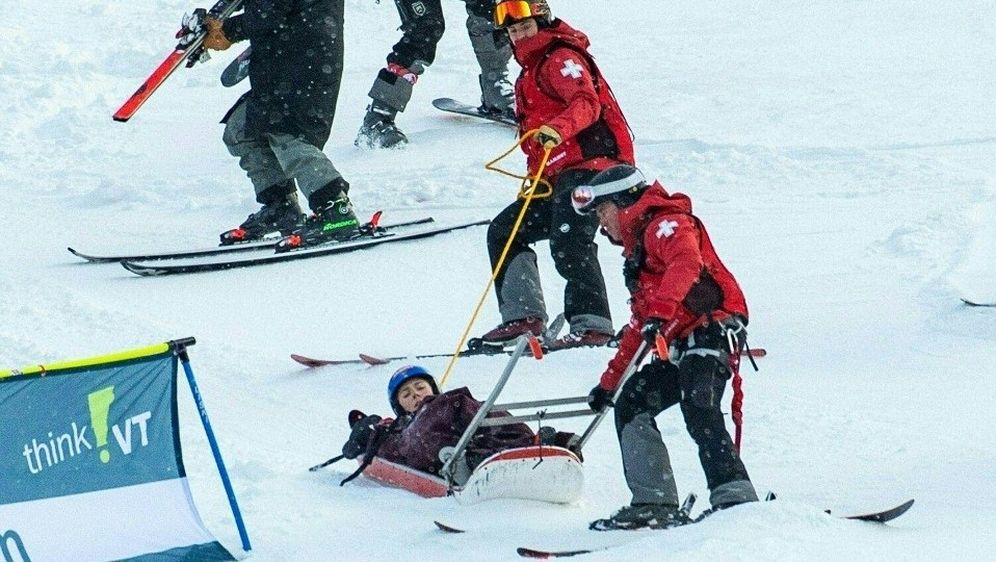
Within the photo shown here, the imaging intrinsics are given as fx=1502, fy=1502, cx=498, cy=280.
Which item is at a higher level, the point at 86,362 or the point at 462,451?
the point at 86,362

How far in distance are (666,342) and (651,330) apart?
25 cm

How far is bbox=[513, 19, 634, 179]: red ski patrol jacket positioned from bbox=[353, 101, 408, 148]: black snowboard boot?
15.7 feet

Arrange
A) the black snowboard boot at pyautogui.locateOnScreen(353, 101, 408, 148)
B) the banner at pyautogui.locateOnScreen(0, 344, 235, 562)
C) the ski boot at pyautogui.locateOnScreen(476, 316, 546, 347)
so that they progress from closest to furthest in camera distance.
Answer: the banner at pyautogui.locateOnScreen(0, 344, 235, 562)
the ski boot at pyautogui.locateOnScreen(476, 316, 546, 347)
the black snowboard boot at pyautogui.locateOnScreen(353, 101, 408, 148)

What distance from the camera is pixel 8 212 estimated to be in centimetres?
1074

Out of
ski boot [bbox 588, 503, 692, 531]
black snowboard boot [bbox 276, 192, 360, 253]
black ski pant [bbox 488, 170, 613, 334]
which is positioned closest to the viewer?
Result: ski boot [bbox 588, 503, 692, 531]

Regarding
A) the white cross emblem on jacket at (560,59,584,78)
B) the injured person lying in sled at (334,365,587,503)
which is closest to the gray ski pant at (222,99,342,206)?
the white cross emblem on jacket at (560,59,584,78)

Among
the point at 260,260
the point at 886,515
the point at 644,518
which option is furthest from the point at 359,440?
the point at 260,260

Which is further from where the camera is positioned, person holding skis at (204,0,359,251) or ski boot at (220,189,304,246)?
ski boot at (220,189,304,246)

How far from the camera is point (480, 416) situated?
541 centimetres

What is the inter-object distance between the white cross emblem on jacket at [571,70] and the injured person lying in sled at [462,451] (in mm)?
1567

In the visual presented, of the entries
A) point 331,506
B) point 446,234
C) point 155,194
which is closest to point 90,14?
point 155,194

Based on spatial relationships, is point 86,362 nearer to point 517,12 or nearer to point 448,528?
point 448,528

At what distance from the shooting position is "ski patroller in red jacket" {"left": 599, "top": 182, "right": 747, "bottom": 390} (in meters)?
4.98

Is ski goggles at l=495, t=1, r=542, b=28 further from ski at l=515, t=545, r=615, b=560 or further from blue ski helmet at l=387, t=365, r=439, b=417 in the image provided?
ski at l=515, t=545, r=615, b=560
